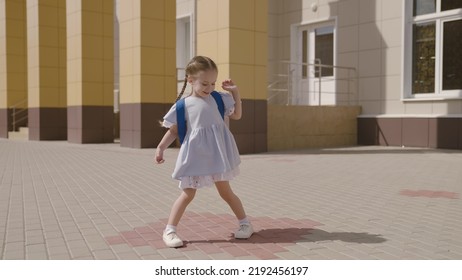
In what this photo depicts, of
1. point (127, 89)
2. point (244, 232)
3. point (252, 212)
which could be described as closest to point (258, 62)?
point (127, 89)

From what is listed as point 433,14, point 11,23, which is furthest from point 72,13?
point 433,14

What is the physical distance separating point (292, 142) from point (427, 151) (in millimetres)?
3655

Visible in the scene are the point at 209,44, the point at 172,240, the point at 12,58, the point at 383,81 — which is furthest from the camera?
the point at 12,58

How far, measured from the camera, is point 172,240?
14.2 feet

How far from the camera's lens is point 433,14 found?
48.8 feet

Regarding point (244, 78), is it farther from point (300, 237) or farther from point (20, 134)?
point (20, 134)

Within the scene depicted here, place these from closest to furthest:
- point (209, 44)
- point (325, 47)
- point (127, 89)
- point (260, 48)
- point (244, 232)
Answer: point (244, 232) < point (209, 44) < point (260, 48) < point (127, 89) < point (325, 47)

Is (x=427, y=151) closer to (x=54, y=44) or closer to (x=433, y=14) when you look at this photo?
(x=433, y=14)

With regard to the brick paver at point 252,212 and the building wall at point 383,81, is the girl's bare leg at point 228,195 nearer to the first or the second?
the brick paver at point 252,212

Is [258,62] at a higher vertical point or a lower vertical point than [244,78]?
higher

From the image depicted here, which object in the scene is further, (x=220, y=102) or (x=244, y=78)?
(x=244, y=78)

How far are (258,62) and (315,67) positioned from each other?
18.7ft

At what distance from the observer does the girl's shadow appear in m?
4.53

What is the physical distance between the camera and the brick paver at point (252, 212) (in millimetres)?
4254
